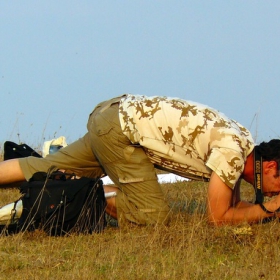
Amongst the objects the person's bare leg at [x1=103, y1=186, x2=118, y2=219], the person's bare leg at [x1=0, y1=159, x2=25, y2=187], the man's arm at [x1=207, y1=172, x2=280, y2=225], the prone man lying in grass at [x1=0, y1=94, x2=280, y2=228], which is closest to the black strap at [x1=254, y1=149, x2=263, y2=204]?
the prone man lying in grass at [x1=0, y1=94, x2=280, y2=228]

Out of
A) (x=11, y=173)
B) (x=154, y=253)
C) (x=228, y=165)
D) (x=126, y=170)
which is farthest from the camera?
(x=11, y=173)

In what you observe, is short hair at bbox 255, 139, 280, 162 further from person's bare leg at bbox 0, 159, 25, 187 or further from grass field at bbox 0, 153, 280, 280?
person's bare leg at bbox 0, 159, 25, 187

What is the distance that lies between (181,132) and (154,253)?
1.01m

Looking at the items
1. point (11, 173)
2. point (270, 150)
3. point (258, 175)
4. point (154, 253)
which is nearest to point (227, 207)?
point (258, 175)

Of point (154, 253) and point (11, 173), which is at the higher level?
point (11, 173)

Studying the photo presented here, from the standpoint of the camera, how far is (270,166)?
205 inches

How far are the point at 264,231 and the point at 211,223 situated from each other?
40cm

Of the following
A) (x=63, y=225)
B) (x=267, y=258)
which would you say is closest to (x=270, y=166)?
(x=267, y=258)

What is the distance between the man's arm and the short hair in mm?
355

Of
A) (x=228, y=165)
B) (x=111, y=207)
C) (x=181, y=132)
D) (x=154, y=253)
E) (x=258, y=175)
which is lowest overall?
(x=154, y=253)

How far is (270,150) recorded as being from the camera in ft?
16.9

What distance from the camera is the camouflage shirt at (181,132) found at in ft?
17.0

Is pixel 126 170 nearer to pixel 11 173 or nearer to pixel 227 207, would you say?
pixel 227 207

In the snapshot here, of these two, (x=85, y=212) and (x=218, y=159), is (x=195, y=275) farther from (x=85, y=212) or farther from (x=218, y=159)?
(x=85, y=212)
